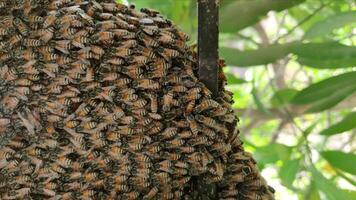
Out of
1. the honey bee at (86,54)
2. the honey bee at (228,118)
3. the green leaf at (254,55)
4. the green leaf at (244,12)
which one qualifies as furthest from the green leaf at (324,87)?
the honey bee at (86,54)

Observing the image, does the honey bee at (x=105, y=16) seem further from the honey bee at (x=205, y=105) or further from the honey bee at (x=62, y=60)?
the honey bee at (x=205, y=105)

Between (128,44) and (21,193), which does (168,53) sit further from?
(21,193)

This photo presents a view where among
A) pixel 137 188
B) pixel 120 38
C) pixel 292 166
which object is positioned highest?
pixel 120 38

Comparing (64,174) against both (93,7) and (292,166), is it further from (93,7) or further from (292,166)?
(292,166)

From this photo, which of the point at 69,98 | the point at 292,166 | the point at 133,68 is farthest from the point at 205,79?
the point at 292,166

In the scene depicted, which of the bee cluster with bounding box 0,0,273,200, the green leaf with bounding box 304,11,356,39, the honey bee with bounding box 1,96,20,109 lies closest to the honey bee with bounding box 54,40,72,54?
the bee cluster with bounding box 0,0,273,200

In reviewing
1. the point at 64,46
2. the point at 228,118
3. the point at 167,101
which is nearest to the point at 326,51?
the point at 228,118
